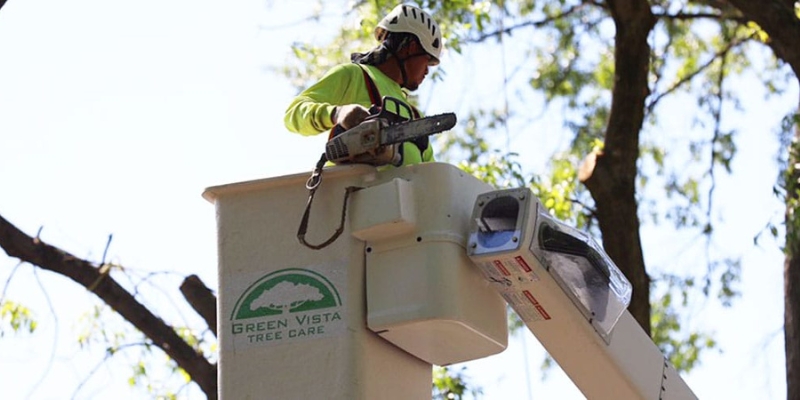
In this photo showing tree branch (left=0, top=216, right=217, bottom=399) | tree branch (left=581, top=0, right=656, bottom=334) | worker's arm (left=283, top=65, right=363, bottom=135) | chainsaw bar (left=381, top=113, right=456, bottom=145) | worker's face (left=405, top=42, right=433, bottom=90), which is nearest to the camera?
chainsaw bar (left=381, top=113, right=456, bottom=145)

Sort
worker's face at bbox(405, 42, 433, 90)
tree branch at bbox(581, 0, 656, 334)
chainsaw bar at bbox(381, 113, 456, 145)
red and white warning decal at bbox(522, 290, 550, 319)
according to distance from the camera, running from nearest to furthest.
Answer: chainsaw bar at bbox(381, 113, 456, 145) < red and white warning decal at bbox(522, 290, 550, 319) < worker's face at bbox(405, 42, 433, 90) < tree branch at bbox(581, 0, 656, 334)

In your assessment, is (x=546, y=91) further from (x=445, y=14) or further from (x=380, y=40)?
(x=380, y=40)

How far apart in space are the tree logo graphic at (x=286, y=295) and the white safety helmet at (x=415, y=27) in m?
1.16

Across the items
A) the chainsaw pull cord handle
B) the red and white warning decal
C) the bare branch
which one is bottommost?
the red and white warning decal

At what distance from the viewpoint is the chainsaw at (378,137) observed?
4.64 metres

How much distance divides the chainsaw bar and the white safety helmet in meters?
0.95

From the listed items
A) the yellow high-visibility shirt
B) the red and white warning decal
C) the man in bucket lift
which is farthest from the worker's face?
the red and white warning decal

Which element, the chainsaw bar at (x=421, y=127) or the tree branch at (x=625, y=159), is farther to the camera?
the tree branch at (x=625, y=159)

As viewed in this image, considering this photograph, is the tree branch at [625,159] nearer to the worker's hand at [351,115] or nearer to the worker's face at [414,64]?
the worker's face at [414,64]

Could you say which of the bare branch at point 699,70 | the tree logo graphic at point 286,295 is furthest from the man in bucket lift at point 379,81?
the bare branch at point 699,70

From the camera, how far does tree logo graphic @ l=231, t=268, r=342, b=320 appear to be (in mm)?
4699

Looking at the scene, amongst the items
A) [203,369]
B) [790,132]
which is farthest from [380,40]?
[790,132]

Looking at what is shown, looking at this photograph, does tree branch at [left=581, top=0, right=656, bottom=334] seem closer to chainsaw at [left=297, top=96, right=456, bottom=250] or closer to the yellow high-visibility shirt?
the yellow high-visibility shirt

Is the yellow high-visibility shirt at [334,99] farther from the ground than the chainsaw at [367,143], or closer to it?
farther from the ground
